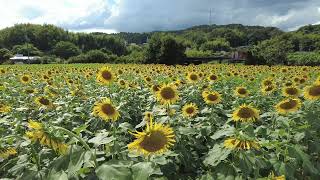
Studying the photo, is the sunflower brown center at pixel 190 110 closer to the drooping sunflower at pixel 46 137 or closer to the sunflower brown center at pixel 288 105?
the sunflower brown center at pixel 288 105

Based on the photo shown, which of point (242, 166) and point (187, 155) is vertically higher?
point (242, 166)

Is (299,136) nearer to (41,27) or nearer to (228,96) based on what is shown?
(228,96)

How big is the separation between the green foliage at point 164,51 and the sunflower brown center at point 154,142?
47.5 m

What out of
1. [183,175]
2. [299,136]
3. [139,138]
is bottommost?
[183,175]

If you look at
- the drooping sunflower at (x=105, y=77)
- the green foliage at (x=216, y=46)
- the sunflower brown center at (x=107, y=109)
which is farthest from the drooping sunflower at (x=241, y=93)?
the green foliage at (x=216, y=46)

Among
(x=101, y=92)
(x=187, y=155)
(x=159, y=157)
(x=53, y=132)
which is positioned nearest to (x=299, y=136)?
(x=187, y=155)

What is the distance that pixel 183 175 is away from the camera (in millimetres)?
4008

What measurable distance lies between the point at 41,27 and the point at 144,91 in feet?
493

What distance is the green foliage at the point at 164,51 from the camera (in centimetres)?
5134

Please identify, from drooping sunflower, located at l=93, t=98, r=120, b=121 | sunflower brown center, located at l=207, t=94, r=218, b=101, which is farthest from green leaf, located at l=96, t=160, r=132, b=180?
sunflower brown center, located at l=207, t=94, r=218, b=101

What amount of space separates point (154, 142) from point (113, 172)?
1.55 feet

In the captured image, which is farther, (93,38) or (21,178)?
(93,38)

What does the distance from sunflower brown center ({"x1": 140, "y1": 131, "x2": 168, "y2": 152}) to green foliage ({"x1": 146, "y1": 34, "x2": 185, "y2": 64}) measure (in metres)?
47.5

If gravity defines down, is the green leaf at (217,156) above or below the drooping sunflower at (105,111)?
below
